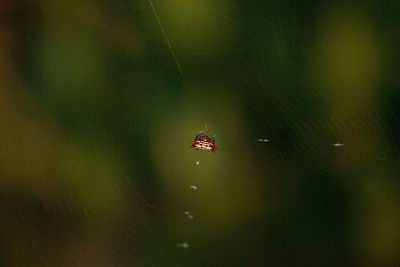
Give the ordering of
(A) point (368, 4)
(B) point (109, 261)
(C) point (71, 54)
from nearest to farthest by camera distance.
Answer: (A) point (368, 4)
(C) point (71, 54)
(B) point (109, 261)

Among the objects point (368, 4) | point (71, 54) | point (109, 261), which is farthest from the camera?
point (109, 261)

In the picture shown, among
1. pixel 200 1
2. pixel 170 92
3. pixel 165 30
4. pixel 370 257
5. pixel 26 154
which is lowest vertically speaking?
pixel 370 257

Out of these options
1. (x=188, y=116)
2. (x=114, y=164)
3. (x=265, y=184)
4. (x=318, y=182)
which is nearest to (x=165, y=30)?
(x=188, y=116)

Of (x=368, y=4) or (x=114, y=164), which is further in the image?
(x=114, y=164)

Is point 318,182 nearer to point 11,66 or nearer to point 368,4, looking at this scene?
point 368,4
